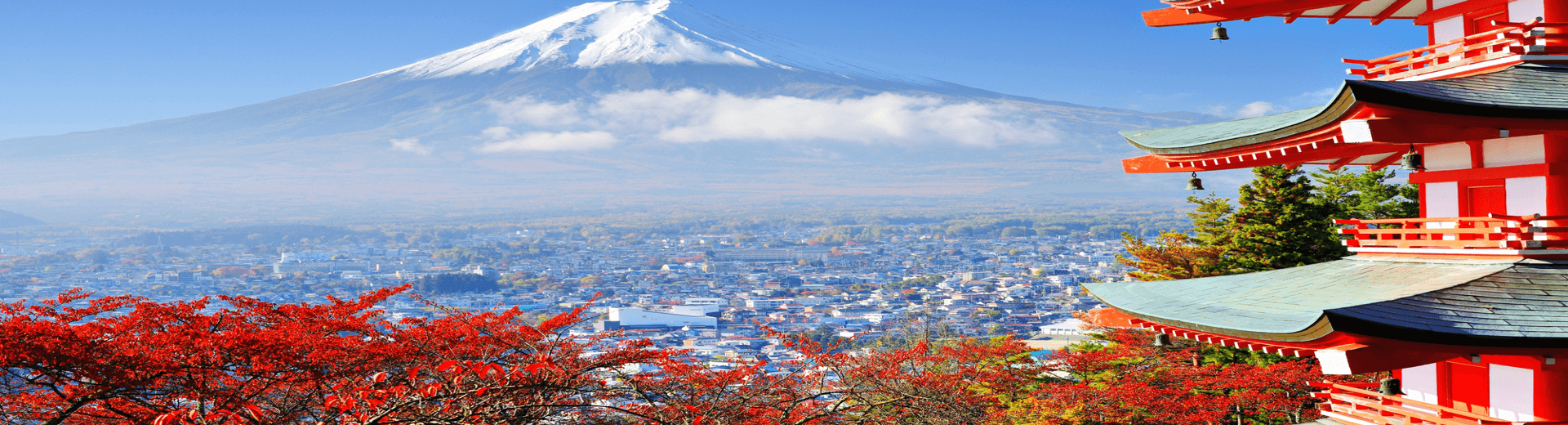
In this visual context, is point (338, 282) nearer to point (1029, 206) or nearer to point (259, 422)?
point (259, 422)

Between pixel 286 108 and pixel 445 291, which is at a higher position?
pixel 286 108

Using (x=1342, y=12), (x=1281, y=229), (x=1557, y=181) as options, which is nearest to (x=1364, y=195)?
(x=1281, y=229)

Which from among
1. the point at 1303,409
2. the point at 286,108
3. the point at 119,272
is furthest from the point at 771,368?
the point at 286,108

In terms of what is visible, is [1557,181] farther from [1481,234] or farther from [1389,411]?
[1389,411]

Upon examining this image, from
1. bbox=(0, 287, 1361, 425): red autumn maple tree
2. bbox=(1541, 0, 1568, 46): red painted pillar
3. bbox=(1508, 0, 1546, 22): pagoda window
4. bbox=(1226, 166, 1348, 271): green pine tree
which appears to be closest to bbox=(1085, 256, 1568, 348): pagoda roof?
bbox=(1541, 0, 1568, 46): red painted pillar

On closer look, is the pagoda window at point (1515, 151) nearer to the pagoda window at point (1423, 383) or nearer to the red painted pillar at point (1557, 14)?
the red painted pillar at point (1557, 14)

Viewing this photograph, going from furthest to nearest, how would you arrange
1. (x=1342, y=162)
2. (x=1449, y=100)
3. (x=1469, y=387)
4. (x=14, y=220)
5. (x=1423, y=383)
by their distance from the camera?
(x=14, y=220) → (x=1342, y=162) → (x=1423, y=383) → (x=1469, y=387) → (x=1449, y=100)

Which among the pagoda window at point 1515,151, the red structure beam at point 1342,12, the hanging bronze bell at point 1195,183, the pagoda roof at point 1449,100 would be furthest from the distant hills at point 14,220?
the pagoda window at point 1515,151
